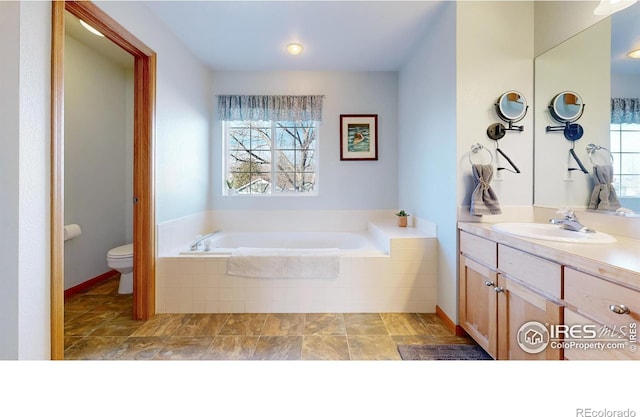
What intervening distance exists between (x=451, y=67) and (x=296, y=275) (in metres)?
1.95


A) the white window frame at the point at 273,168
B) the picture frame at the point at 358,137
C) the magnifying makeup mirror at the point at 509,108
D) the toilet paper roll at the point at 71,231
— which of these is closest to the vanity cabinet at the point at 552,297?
the magnifying makeup mirror at the point at 509,108

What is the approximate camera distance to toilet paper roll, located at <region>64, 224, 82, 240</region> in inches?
106

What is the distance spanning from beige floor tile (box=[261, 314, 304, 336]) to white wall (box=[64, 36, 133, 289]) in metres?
2.08

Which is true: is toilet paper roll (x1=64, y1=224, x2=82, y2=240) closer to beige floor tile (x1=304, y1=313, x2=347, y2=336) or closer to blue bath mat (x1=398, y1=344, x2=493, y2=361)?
beige floor tile (x1=304, y1=313, x2=347, y2=336)

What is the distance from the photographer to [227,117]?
3.39 meters

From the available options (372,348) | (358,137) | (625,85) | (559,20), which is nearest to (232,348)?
(372,348)

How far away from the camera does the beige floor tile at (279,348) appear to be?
180 centimetres

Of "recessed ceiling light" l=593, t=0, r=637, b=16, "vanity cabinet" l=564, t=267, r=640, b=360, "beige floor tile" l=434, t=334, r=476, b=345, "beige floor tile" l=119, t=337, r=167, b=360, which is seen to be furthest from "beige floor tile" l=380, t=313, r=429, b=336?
"recessed ceiling light" l=593, t=0, r=637, b=16

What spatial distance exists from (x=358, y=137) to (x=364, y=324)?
2.13 m

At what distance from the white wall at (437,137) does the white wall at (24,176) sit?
236 cm

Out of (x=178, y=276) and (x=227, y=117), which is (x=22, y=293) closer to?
(x=178, y=276)
